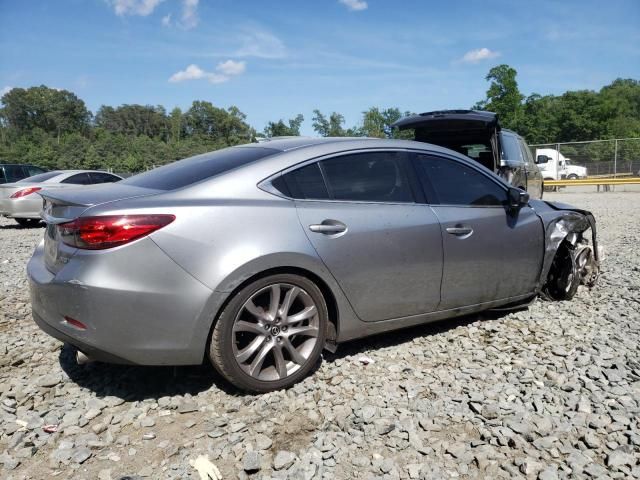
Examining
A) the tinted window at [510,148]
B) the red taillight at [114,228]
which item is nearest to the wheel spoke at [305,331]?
the red taillight at [114,228]

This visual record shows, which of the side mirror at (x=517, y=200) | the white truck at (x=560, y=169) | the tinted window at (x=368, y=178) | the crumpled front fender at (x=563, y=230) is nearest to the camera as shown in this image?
the tinted window at (x=368, y=178)

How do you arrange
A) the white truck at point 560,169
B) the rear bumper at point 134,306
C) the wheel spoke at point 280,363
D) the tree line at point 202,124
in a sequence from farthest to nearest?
1. the tree line at point 202,124
2. the white truck at point 560,169
3. the wheel spoke at point 280,363
4. the rear bumper at point 134,306

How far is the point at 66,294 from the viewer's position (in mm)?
2682

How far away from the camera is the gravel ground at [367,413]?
2352mm

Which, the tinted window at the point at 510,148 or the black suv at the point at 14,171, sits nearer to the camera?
the tinted window at the point at 510,148

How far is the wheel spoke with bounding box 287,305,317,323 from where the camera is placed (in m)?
2.99

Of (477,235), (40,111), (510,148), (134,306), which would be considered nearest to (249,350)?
(134,306)

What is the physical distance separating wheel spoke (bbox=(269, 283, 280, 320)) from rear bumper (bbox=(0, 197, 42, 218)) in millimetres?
10842

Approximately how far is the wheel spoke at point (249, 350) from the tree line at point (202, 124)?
19.9 feet

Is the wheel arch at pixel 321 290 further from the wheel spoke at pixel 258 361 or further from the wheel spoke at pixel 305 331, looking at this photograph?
the wheel spoke at pixel 258 361

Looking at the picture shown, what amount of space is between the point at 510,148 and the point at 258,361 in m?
6.54

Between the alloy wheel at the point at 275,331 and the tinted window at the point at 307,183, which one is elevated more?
the tinted window at the point at 307,183

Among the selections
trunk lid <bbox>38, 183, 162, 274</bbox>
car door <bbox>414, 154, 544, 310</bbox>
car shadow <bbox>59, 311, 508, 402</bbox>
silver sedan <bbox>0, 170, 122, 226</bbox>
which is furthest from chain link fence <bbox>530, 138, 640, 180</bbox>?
trunk lid <bbox>38, 183, 162, 274</bbox>

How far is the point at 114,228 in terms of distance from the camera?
8.55ft
